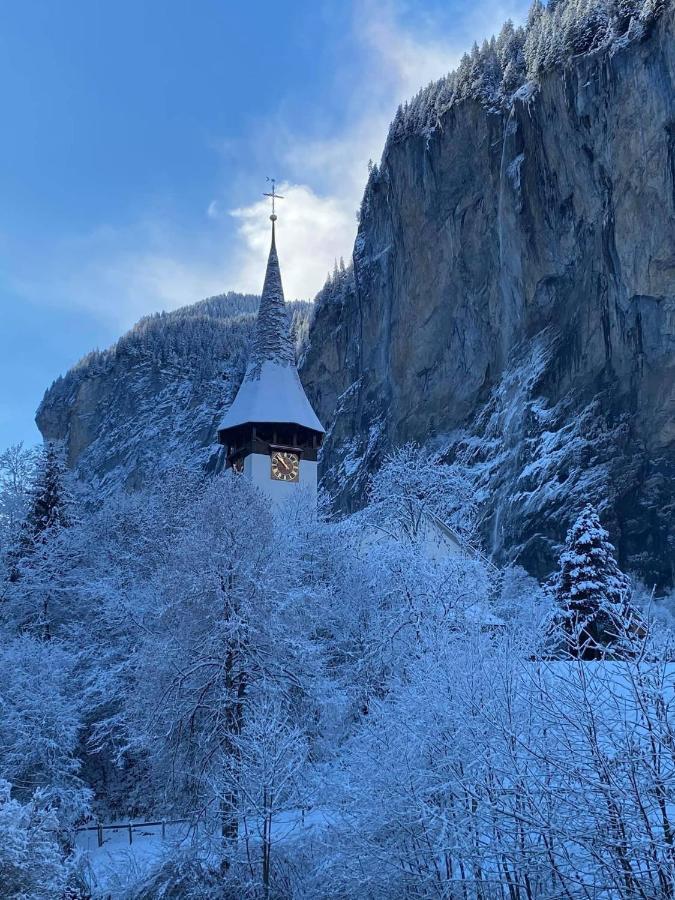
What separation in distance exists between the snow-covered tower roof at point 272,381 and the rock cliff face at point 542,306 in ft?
45.4

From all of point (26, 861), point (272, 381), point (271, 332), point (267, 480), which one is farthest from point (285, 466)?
point (26, 861)

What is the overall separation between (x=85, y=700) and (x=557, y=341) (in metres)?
34.1

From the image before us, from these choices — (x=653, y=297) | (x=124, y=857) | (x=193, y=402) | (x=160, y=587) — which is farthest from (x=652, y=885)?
(x=193, y=402)

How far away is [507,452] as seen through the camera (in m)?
46.8

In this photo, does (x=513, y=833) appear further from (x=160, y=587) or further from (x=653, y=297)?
(x=653, y=297)

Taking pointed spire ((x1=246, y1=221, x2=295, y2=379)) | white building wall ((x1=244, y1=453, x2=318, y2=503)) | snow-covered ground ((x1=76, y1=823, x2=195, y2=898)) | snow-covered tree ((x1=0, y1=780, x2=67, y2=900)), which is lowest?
snow-covered ground ((x1=76, y1=823, x2=195, y2=898))

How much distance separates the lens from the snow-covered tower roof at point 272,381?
107ft

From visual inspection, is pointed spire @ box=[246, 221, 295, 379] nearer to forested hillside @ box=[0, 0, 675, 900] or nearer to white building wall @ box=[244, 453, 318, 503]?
forested hillside @ box=[0, 0, 675, 900]

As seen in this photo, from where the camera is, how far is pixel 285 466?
32.0 m

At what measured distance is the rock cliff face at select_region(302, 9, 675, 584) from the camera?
39156mm

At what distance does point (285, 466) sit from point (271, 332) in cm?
632

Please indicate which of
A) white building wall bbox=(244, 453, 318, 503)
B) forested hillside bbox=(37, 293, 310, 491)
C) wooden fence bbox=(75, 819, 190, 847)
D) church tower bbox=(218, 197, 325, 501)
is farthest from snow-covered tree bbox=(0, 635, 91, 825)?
forested hillside bbox=(37, 293, 310, 491)

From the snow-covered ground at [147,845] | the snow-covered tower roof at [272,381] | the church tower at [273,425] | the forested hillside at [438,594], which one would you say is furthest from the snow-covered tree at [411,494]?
the snow-covered ground at [147,845]

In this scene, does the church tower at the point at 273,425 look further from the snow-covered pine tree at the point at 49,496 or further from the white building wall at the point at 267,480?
the snow-covered pine tree at the point at 49,496
